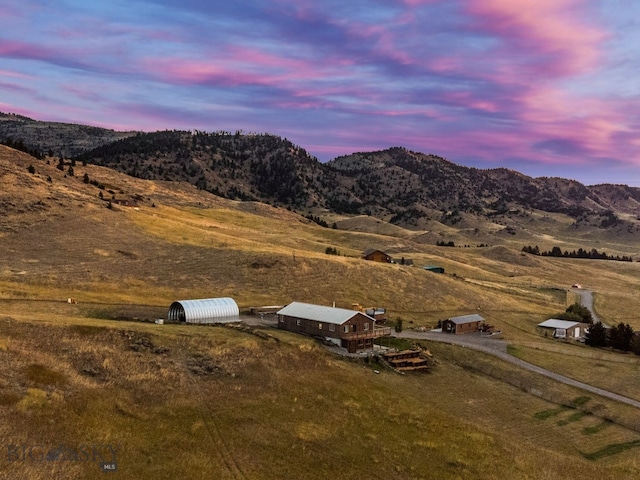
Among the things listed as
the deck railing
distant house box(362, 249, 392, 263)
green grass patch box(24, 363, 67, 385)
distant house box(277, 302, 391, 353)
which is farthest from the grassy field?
distant house box(362, 249, 392, 263)

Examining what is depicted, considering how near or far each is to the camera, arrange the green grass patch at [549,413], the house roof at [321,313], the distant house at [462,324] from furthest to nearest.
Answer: the distant house at [462,324], the house roof at [321,313], the green grass patch at [549,413]

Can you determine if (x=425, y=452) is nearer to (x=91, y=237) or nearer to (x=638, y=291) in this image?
(x=91, y=237)

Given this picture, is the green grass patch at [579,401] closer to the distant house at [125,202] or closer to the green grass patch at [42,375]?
the green grass patch at [42,375]

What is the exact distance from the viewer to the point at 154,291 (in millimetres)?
78438

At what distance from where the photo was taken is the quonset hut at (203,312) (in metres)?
59.5

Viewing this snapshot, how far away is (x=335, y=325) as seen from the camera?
58.3 meters

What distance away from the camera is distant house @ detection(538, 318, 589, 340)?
81812mm

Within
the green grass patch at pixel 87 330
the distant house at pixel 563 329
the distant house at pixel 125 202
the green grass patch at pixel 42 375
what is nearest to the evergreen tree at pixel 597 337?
the distant house at pixel 563 329

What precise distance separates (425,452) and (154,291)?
5514 centimetres

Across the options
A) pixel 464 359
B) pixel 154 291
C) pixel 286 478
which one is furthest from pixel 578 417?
pixel 154 291

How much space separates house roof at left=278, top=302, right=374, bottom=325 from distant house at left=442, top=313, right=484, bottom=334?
20.1 m

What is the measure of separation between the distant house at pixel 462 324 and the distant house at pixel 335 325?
598 inches

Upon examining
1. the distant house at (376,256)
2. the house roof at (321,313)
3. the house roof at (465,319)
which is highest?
the distant house at (376,256)

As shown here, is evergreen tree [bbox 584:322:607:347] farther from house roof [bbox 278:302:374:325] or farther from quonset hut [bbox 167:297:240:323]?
quonset hut [bbox 167:297:240:323]
